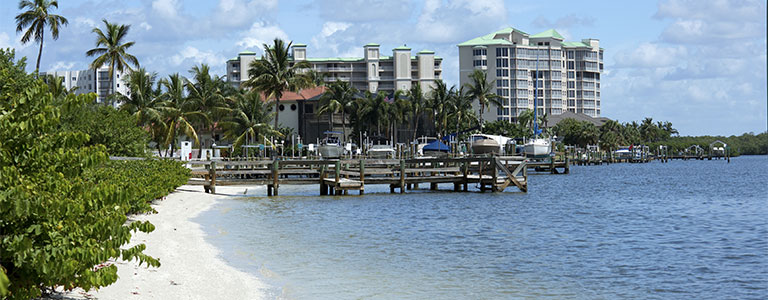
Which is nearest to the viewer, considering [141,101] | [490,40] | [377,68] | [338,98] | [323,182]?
[323,182]

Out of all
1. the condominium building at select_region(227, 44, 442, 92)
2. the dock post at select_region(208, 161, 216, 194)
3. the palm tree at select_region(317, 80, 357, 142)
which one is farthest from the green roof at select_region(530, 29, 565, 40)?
the dock post at select_region(208, 161, 216, 194)

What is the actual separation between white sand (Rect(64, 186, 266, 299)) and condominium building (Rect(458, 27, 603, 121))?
153630 millimetres

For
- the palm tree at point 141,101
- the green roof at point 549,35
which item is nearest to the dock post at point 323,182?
the palm tree at point 141,101

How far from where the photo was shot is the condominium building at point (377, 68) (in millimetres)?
146375

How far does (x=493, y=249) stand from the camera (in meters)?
20.2

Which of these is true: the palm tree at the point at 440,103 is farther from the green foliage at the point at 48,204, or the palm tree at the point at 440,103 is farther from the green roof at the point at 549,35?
the green foliage at the point at 48,204

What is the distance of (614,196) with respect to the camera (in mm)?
46156

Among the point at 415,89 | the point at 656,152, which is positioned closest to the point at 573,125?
the point at 656,152

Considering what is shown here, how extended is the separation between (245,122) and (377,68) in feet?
228

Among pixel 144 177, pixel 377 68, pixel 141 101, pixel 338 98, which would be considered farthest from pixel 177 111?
pixel 377 68

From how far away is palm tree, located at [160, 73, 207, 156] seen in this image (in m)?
66.8

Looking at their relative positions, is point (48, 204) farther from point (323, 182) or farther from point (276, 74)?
point (276, 74)

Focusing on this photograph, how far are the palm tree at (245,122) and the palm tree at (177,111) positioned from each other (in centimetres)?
571

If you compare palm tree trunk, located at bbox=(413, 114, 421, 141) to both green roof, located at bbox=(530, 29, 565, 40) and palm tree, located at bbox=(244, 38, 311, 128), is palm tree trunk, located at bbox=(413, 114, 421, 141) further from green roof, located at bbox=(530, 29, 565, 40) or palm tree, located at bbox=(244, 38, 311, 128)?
green roof, located at bbox=(530, 29, 565, 40)
